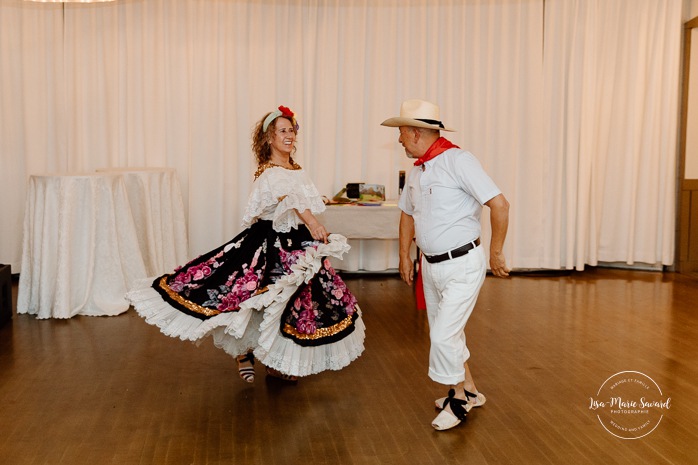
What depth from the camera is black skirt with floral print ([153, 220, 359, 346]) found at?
429cm

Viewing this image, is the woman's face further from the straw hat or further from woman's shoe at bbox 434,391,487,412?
woman's shoe at bbox 434,391,487,412

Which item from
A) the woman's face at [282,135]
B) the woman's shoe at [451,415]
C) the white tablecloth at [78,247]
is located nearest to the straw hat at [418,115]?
the woman's face at [282,135]

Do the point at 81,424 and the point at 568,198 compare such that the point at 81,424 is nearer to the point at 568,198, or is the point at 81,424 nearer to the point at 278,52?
the point at 278,52

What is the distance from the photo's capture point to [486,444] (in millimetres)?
3697

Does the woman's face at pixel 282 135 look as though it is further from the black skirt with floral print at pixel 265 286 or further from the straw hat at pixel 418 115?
the straw hat at pixel 418 115

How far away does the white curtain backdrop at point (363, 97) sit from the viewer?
796 cm

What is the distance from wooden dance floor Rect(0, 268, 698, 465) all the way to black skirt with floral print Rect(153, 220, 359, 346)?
0.39 m

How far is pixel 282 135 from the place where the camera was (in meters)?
4.55

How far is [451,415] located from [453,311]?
1.71ft

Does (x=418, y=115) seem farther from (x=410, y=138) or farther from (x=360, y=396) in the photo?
(x=360, y=396)

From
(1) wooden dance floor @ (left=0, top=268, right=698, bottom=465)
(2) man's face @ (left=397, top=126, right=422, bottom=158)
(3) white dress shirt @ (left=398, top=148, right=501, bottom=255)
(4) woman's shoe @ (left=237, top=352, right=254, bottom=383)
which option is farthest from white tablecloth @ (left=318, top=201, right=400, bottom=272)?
(3) white dress shirt @ (left=398, top=148, right=501, bottom=255)

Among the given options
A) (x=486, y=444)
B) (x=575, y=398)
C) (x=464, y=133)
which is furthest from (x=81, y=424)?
(x=464, y=133)

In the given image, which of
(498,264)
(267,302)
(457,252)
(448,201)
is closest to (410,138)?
(448,201)

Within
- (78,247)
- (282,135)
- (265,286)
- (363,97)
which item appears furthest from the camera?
(363,97)
